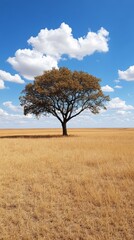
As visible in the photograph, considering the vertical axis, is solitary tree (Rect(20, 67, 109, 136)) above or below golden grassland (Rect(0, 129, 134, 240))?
above

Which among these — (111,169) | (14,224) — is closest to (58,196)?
(14,224)

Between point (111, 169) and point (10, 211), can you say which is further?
point (111, 169)

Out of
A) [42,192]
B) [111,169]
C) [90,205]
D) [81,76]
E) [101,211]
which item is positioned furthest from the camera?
[81,76]

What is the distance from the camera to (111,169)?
1388 centimetres

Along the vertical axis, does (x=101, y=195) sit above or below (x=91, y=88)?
below

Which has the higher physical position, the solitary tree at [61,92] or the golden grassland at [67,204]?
the solitary tree at [61,92]

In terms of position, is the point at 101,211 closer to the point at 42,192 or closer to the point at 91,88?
the point at 42,192

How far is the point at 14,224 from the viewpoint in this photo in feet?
22.6

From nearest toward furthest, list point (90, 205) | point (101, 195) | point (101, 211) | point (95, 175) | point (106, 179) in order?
point (101, 211), point (90, 205), point (101, 195), point (106, 179), point (95, 175)

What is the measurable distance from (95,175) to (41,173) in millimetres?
2741

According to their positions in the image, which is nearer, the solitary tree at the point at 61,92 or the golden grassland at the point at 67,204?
the golden grassland at the point at 67,204

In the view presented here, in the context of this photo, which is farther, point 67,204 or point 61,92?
point 61,92

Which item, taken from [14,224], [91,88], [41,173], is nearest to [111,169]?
[41,173]

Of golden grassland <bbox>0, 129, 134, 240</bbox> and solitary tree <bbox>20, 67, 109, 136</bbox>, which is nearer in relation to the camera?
golden grassland <bbox>0, 129, 134, 240</bbox>
